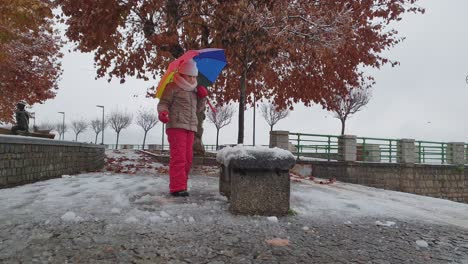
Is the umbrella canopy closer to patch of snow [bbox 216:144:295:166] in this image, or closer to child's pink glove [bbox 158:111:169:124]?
child's pink glove [bbox 158:111:169:124]

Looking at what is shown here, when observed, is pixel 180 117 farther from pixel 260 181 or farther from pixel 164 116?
pixel 260 181

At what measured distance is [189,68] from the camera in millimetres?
4973

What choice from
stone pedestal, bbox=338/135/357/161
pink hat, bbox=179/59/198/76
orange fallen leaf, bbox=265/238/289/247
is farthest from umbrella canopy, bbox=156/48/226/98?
stone pedestal, bbox=338/135/357/161

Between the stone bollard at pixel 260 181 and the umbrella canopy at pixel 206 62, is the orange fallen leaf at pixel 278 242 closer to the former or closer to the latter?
the stone bollard at pixel 260 181

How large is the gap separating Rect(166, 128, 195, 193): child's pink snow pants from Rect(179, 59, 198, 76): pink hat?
2.71ft

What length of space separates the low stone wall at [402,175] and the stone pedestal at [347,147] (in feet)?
1.18

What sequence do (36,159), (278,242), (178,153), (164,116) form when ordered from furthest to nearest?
(36,159) < (178,153) < (164,116) < (278,242)

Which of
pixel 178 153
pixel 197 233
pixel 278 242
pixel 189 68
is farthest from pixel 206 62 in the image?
pixel 278 242

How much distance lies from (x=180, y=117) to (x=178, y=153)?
1.68 feet

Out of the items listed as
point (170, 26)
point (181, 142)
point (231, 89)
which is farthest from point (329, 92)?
point (181, 142)

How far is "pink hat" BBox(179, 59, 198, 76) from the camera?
16.1 feet

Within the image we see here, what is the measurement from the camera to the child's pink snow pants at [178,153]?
192 inches

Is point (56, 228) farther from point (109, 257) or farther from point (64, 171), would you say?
point (64, 171)

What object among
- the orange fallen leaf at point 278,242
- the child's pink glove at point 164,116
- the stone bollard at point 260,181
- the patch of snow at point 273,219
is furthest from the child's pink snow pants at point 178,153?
the orange fallen leaf at point 278,242
